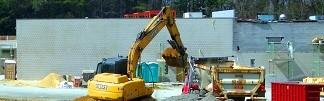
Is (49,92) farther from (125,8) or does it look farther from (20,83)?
(125,8)

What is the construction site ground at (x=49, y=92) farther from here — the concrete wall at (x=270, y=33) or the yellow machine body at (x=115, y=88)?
the concrete wall at (x=270, y=33)

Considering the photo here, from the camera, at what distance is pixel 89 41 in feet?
138

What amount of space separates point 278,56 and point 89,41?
42.6ft

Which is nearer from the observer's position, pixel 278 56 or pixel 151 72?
pixel 278 56

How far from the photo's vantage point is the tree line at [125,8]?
86.8 meters

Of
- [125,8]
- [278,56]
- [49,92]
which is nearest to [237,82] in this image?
[49,92]

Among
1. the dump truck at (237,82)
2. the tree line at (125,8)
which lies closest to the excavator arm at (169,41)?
the dump truck at (237,82)

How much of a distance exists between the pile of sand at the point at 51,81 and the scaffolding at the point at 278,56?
1333cm

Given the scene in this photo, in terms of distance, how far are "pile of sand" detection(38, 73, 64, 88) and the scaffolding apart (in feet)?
43.7

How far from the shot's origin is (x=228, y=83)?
2311cm

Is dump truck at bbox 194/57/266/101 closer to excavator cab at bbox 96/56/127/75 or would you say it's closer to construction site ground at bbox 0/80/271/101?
excavator cab at bbox 96/56/127/75

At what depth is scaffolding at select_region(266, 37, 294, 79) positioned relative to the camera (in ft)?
120

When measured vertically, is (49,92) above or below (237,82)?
below

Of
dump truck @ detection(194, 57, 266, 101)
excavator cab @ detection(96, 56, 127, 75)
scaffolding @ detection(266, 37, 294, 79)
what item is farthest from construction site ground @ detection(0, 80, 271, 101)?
dump truck @ detection(194, 57, 266, 101)
